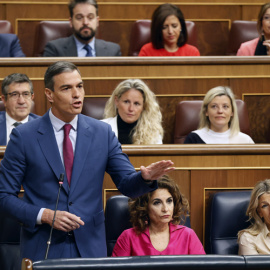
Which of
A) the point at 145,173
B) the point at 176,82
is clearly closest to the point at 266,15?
the point at 176,82

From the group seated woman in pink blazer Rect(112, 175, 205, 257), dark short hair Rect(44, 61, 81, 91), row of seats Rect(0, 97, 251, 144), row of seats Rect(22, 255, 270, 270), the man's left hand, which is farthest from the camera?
row of seats Rect(0, 97, 251, 144)

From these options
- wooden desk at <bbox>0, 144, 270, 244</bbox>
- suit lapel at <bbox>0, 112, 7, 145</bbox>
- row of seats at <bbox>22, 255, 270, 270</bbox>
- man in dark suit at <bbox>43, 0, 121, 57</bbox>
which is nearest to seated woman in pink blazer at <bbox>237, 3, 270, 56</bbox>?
man in dark suit at <bbox>43, 0, 121, 57</bbox>

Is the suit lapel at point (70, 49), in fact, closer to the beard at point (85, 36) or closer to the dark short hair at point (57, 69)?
the beard at point (85, 36)

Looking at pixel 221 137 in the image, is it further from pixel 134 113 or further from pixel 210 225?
pixel 210 225

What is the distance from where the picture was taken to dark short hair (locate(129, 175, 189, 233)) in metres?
1.12

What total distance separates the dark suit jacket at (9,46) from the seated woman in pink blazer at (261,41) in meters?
0.69

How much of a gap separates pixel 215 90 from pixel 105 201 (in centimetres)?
51

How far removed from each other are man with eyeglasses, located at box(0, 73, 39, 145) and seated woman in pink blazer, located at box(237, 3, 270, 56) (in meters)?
0.72

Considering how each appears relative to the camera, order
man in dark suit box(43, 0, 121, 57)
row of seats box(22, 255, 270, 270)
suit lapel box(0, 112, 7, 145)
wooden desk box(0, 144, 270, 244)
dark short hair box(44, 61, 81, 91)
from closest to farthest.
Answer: row of seats box(22, 255, 270, 270)
dark short hair box(44, 61, 81, 91)
wooden desk box(0, 144, 270, 244)
suit lapel box(0, 112, 7, 145)
man in dark suit box(43, 0, 121, 57)

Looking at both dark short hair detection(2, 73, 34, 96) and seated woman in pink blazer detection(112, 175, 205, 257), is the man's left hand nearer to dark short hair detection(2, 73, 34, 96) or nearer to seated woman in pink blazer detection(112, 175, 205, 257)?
seated woman in pink blazer detection(112, 175, 205, 257)

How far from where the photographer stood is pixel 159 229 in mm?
1139

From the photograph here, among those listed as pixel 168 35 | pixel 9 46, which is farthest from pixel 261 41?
pixel 9 46

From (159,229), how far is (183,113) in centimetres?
55

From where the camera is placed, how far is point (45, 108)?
1656 millimetres
